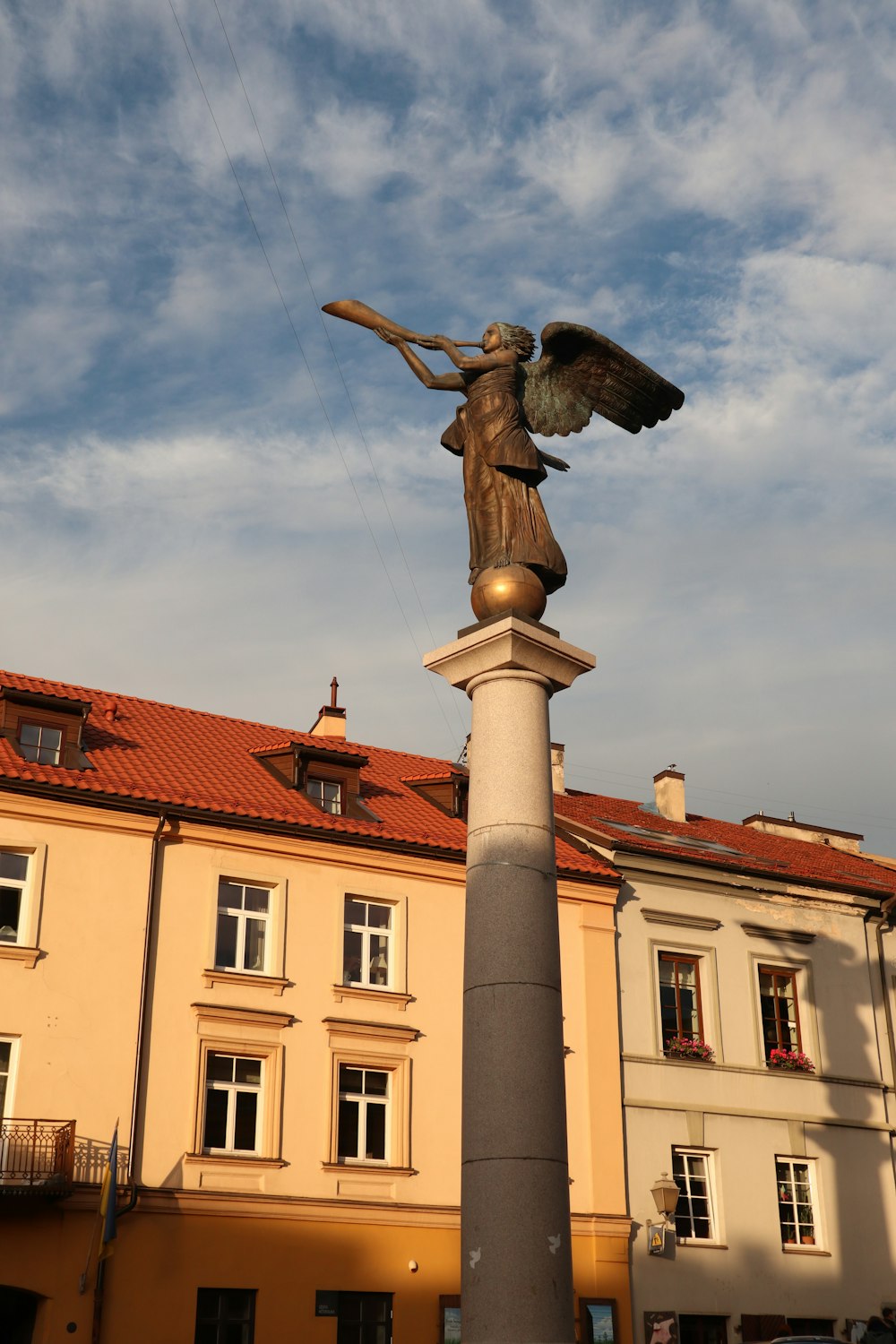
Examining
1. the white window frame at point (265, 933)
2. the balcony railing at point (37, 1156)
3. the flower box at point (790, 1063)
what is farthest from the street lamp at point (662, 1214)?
the balcony railing at point (37, 1156)

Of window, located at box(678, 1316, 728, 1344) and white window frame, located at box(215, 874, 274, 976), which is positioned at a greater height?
white window frame, located at box(215, 874, 274, 976)

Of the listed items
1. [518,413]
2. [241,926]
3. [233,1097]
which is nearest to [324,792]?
[241,926]

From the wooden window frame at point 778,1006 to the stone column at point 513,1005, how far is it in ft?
58.0

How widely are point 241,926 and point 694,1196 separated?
9.30 metres

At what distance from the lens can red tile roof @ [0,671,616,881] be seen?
912 inches

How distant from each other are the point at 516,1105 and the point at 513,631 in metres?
3.57

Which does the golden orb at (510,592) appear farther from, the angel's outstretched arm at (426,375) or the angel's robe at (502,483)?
the angel's outstretched arm at (426,375)

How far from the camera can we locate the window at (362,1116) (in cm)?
2297

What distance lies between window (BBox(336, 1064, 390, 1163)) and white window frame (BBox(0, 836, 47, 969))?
517cm

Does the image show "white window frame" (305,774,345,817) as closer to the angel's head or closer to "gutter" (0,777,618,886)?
"gutter" (0,777,618,886)

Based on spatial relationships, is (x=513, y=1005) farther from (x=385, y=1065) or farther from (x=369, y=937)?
(x=369, y=937)

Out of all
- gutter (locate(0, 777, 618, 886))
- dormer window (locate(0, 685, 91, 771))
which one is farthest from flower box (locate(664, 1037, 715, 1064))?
dormer window (locate(0, 685, 91, 771))

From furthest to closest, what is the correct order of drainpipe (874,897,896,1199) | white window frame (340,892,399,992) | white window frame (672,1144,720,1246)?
drainpipe (874,897,896,1199) < white window frame (672,1144,720,1246) < white window frame (340,892,399,992)

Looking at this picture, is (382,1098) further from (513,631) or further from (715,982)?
(513,631)
